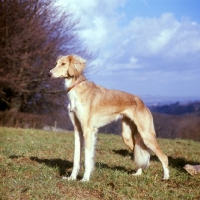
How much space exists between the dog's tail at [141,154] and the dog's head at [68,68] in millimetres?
1745

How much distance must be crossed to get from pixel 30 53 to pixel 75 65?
16.9 meters

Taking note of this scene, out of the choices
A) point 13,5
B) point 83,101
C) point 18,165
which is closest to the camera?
point 83,101

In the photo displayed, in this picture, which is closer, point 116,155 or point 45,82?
point 116,155

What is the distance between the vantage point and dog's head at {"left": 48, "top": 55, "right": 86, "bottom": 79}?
6281 millimetres

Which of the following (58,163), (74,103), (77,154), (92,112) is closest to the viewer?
(74,103)

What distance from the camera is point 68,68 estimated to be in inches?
248

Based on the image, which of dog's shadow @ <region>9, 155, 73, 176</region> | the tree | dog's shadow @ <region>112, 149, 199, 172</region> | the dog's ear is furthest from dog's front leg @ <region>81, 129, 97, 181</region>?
the tree

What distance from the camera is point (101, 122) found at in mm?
6508

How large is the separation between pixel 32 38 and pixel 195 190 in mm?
18238

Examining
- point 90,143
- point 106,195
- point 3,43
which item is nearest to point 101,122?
point 90,143

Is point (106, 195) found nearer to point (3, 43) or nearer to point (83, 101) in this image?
point (83, 101)

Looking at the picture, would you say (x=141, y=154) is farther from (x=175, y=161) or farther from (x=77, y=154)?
(x=175, y=161)

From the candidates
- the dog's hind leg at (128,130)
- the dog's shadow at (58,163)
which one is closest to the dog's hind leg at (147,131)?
the dog's hind leg at (128,130)

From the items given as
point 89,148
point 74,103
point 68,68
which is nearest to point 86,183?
point 89,148
